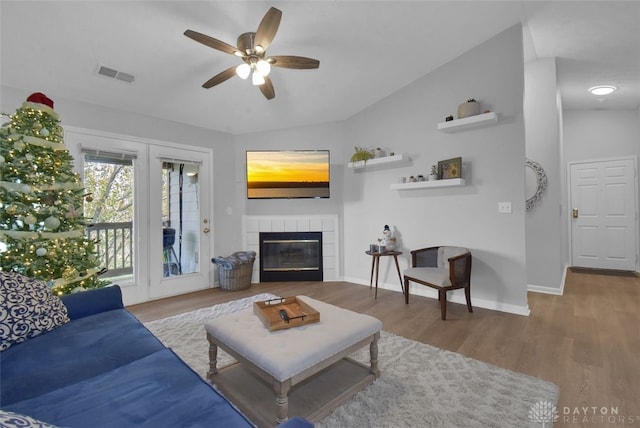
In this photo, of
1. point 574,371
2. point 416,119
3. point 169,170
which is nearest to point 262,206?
point 169,170

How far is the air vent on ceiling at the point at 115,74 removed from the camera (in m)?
2.86

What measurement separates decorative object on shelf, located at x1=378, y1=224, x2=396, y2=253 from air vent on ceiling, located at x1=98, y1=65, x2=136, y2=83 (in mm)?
3447

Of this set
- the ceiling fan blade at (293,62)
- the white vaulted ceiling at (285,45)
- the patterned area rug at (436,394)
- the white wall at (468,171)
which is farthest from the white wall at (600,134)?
the ceiling fan blade at (293,62)

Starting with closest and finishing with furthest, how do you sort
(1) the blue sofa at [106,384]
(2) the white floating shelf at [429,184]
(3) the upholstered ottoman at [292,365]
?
(1) the blue sofa at [106,384]
(3) the upholstered ottoman at [292,365]
(2) the white floating shelf at [429,184]

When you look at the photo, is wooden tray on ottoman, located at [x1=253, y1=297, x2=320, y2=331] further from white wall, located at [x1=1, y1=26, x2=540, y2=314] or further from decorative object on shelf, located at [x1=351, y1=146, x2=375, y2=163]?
decorative object on shelf, located at [x1=351, y1=146, x2=375, y2=163]

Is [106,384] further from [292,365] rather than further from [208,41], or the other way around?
[208,41]

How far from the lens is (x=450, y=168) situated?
3.49 meters

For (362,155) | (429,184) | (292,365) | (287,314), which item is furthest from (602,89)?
(292,365)

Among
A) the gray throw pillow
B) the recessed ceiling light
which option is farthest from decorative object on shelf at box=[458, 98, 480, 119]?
the gray throw pillow

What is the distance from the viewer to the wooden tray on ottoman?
5.60ft

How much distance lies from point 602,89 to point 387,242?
13.6 feet

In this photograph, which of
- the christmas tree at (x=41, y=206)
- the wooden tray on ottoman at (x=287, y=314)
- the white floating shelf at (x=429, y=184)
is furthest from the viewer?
the white floating shelf at (x=429, y=184)

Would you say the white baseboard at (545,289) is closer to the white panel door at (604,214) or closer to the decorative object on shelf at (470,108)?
the white panel door at (604,214)

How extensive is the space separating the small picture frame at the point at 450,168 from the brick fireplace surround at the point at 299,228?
1806 mm
